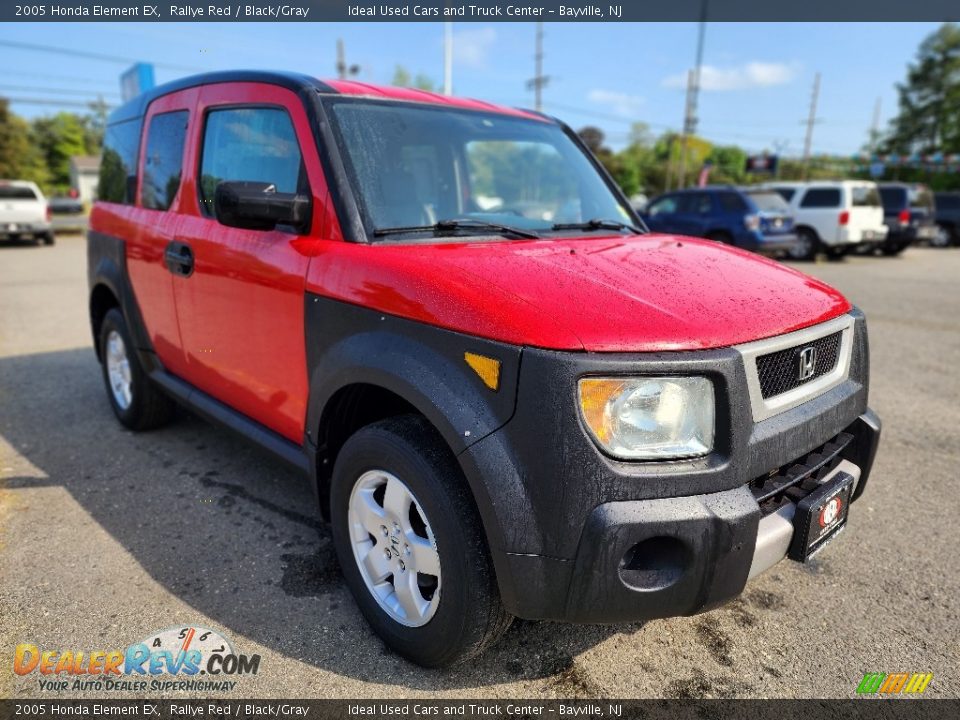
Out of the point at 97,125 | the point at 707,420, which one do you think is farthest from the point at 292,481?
the point at 97,125

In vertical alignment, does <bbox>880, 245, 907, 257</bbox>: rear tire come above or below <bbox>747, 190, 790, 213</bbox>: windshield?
below

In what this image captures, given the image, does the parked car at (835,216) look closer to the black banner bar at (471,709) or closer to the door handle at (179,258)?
the door handle at (179,258)

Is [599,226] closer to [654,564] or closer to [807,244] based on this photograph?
[654,564]

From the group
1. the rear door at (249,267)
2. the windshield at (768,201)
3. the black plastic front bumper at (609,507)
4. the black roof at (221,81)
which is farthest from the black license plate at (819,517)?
the windshield at (768,201)

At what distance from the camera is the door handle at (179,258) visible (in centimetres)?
317

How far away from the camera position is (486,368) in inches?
71.1

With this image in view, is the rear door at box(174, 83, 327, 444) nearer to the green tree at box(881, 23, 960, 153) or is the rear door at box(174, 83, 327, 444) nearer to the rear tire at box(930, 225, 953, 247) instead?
the rear tire at box(930, 225, 953, 247)

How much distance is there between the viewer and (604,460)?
5.65 ft

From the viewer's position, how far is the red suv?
1746mm

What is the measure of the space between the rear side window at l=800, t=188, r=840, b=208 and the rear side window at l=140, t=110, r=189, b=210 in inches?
620

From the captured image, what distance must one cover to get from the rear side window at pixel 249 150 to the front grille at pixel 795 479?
200cm

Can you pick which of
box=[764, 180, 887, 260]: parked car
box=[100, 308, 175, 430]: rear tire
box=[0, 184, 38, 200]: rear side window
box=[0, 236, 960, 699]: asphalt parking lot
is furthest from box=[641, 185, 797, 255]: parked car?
box=[0, 184, 38, 200]: rear side window

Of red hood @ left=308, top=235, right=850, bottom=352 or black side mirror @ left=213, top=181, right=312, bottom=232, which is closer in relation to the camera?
red hood @ left=308, top=235, right=850, bottom=352

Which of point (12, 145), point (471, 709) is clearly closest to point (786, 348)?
point (471, 709)
